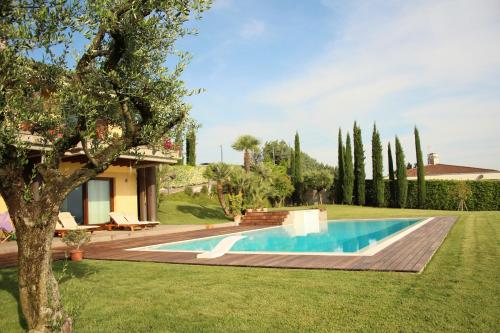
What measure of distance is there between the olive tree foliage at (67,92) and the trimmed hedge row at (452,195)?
35741 millimetres

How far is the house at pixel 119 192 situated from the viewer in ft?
63.4

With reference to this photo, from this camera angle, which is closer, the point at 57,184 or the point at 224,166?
the point at 57,184

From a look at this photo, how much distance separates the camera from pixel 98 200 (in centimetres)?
2012

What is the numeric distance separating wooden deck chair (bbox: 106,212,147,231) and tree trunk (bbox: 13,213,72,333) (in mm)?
14280

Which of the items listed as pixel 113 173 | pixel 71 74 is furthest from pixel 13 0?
pixel 113 173

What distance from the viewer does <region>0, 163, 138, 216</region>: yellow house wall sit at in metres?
20.8

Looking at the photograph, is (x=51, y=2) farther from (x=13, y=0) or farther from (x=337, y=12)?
(x=337, y=12)

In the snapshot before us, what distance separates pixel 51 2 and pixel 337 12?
447 inches

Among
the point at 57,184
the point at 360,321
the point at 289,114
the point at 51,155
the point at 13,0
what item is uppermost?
the point at 289,114

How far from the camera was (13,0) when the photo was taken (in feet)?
14.2

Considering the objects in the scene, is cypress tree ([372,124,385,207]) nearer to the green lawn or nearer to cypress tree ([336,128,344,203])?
cypress tree ([336,128,344,203])

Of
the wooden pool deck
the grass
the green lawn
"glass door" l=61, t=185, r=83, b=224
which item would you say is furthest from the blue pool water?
"glass door" l=61, t=185, r=83, b=224

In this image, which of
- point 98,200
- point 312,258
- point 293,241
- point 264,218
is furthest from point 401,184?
point 312,258

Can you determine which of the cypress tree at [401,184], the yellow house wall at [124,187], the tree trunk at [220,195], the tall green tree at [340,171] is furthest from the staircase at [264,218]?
the tall green tree at [340,171]
